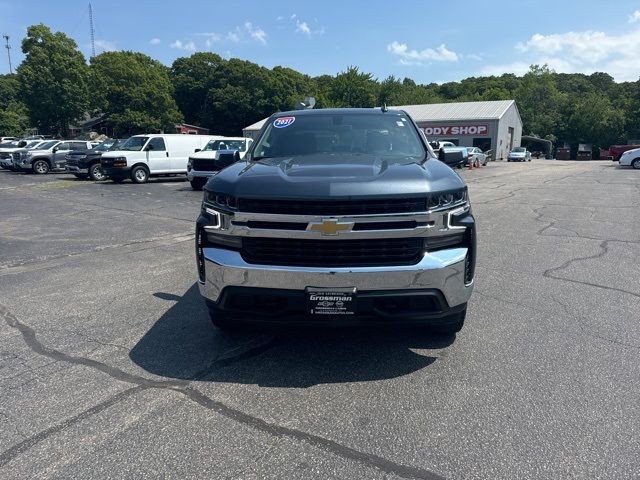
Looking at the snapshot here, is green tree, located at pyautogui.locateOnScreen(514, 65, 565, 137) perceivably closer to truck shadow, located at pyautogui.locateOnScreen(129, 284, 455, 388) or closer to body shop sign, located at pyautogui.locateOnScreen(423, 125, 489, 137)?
body shop sign, located at pyautogui.locateOnScreen(423, 125, 489, 137)

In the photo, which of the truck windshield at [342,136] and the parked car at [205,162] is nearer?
the truck windshield at [342,136]

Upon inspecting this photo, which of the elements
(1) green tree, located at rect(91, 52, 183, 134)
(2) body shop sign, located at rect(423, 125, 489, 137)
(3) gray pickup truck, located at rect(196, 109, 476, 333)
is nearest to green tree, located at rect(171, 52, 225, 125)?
(1) green tree, located at rect(91, 52, 183, 134)

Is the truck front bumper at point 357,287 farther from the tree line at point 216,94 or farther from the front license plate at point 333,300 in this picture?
the tree line at point 216,94

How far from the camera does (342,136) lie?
469 cm

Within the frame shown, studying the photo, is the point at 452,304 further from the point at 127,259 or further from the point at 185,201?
the point at 185,201

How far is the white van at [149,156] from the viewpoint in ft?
64.9

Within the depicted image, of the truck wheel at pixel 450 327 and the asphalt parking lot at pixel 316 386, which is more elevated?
the truck wheel at pixel 450 327

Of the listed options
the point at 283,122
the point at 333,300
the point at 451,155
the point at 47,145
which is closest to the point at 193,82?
the point at 47,145

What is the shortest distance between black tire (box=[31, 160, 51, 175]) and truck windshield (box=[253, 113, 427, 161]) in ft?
84.9

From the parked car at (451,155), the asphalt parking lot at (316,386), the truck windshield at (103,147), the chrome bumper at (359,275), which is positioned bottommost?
the asphalt parking lot at (316,386)

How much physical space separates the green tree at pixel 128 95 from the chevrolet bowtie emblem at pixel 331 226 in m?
59.5

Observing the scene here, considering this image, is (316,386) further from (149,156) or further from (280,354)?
(149,156)

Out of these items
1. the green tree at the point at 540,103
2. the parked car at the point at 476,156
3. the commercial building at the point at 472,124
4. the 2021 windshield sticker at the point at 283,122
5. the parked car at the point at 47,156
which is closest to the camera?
the 2021 windshield sticker at the point at 283,122

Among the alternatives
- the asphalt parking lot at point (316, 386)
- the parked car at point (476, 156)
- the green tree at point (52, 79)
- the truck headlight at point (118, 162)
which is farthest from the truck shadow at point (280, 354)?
the green tree at point (52, 79)
